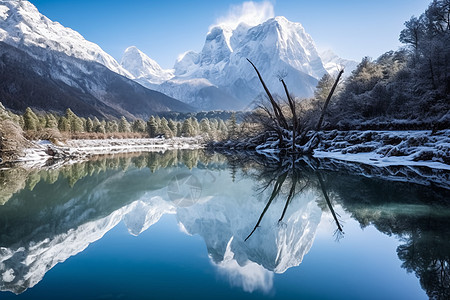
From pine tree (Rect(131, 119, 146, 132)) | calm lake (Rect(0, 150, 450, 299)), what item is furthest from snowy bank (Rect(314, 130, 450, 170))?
pine tree (Rect(131, 119, 146, 132))

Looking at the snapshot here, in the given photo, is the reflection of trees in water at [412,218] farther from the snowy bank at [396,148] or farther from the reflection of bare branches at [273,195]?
the snowy bank at [396,148]

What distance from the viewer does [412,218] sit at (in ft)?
17.8

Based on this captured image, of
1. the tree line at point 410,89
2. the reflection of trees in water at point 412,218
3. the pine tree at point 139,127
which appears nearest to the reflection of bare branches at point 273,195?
the reflection of trees in water at point 412,218

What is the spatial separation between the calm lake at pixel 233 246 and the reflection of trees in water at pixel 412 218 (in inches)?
0.8

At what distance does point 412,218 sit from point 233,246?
3.88m

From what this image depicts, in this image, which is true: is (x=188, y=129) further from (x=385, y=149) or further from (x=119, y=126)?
(x=385, y=149)

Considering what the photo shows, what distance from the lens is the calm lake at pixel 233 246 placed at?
10.2ft

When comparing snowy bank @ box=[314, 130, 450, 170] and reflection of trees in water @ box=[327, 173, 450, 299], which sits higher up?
snowy bank @ box=[314, 130, 450, 170]

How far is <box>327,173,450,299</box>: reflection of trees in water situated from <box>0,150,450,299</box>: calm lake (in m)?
0.02

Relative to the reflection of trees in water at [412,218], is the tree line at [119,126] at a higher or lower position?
higher

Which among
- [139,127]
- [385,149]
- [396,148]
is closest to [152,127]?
[139,127]

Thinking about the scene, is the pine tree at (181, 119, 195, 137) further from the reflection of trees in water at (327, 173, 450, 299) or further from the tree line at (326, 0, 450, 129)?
the reflection of trees in water at (327, 173, 450, 299)

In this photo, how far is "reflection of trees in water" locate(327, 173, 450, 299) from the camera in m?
3.35

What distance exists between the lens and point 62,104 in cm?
16600
